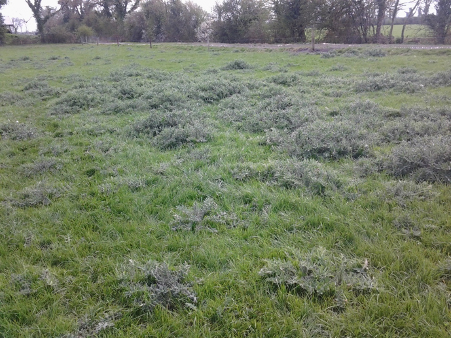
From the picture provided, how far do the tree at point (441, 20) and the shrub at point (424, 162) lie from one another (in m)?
28.7

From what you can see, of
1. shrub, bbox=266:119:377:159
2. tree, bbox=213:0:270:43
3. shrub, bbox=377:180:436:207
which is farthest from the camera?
tree, bbox=213:0:270:43

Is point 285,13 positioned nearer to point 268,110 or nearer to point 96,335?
point 268,110

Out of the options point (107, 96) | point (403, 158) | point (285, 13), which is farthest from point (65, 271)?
point (285, 13)

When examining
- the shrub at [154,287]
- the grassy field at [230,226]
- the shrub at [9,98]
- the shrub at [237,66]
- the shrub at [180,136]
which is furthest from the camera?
the shrub at [237,66]

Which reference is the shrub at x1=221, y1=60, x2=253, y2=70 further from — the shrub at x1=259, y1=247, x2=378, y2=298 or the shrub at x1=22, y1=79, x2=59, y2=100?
the shrub at x1=259, y1=247, x2=378, y2=298

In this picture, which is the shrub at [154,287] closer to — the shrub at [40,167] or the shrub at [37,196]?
Result: the shrub at [37,196]

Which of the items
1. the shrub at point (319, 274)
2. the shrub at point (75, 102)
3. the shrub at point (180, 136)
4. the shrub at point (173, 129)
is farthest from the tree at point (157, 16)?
the shrub at point (319, 274)

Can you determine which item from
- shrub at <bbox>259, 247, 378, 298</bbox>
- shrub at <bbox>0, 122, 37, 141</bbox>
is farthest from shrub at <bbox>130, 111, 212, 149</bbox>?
shrub at <bbox>259, 247, 378, 298</bbox>

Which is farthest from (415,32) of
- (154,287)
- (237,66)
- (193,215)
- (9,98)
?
(154,287)

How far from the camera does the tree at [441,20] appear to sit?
26297mm

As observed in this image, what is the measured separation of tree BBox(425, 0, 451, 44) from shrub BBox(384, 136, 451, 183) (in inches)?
1130

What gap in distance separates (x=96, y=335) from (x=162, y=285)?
641 mm

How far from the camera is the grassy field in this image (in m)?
2.47

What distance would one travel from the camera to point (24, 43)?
4869cm
